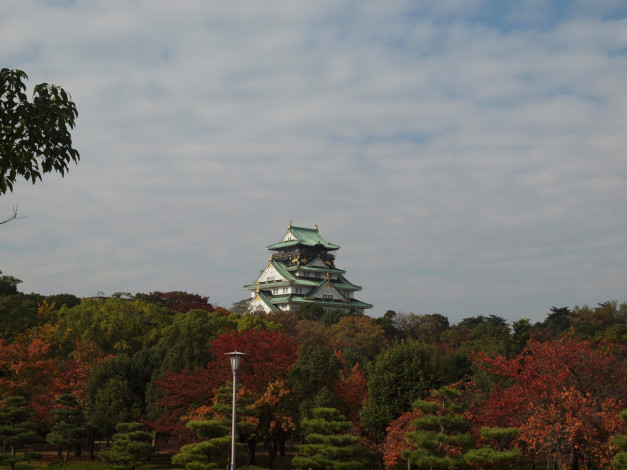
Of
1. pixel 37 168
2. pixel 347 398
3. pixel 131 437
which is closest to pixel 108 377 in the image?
pixel 131 437

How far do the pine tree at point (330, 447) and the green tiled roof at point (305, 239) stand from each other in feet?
189

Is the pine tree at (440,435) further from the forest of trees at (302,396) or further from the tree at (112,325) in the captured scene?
the tree at (112,325)

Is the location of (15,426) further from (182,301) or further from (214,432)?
(182,301)

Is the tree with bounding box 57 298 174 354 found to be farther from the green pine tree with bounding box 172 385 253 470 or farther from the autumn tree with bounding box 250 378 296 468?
the green pine tree with bounding box 172 385 253 470

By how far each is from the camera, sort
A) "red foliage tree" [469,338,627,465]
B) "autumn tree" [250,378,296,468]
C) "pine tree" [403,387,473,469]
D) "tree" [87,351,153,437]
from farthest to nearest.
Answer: "tree" [87,351,153,437], "autumn tree" [250,378,296,468], "pine tree" [403,387,473,469], "red foliage tree" [469,338,627,465]

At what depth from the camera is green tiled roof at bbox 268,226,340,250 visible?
80.7 meters

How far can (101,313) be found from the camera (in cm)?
4097

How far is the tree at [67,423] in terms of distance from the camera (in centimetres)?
2986

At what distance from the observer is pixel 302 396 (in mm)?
26062

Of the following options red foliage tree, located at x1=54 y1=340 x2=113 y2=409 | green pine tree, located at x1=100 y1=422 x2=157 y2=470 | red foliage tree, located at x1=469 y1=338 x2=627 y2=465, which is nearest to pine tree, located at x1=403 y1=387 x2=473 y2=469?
red foliage tree, located at x1=469 y1=338 x2=627 y2=465

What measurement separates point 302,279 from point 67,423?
160 feet

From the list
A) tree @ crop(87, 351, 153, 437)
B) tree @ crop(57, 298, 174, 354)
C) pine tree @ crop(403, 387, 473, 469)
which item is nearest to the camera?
pine tree @ crop(403, 387, 473, 469)

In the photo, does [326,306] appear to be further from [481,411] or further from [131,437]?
[481,411]

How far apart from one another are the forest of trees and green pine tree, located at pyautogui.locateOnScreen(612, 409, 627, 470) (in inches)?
3.8
